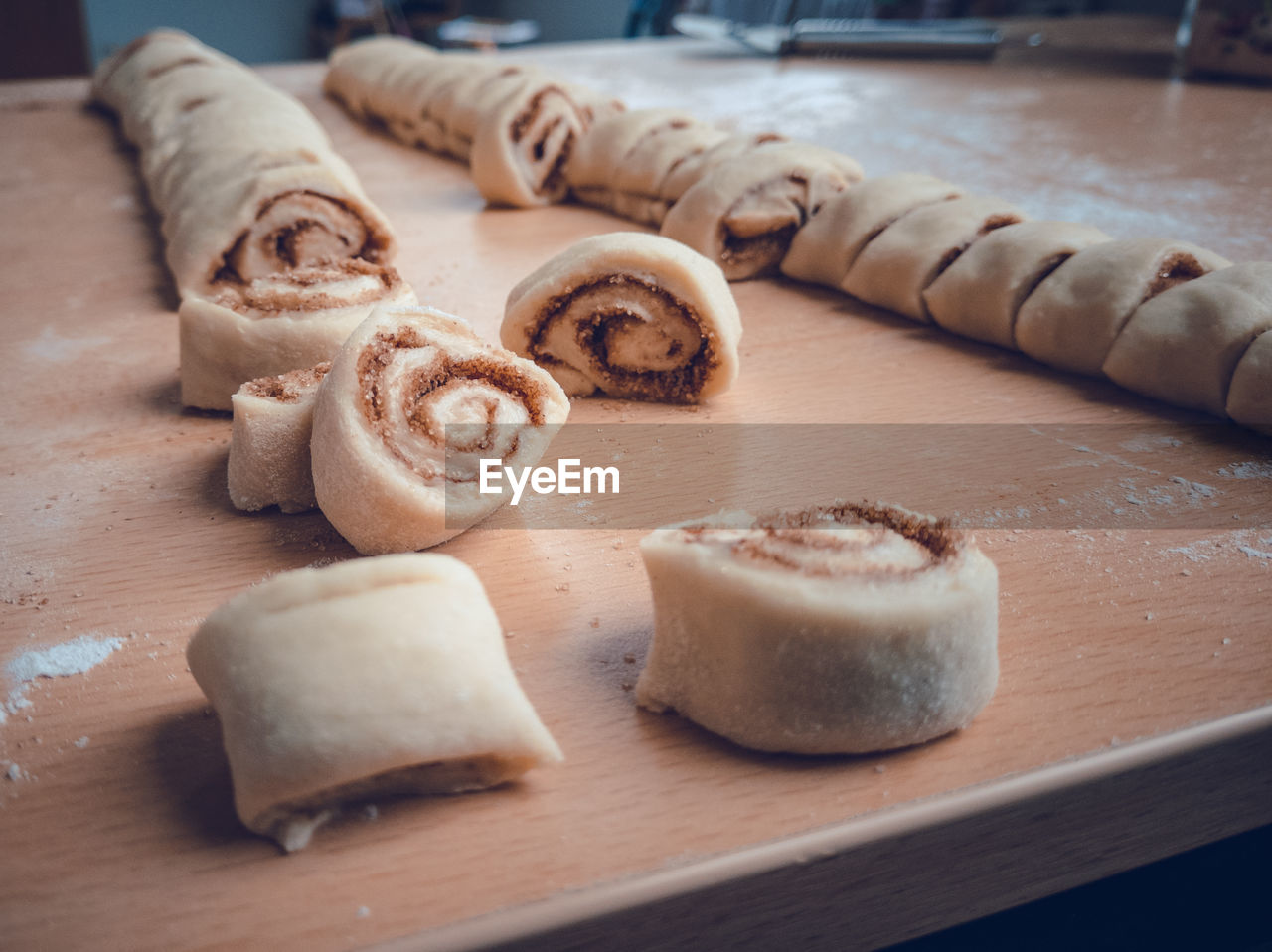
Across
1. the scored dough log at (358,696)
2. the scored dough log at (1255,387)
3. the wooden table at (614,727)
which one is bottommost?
the wooden table at (614,727)

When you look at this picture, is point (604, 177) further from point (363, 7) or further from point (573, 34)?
point (573, 34)

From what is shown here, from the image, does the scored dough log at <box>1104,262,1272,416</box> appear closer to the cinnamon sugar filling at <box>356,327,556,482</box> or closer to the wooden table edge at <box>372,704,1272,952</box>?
the wooden table edge at <box>372,704,1272,952</box>

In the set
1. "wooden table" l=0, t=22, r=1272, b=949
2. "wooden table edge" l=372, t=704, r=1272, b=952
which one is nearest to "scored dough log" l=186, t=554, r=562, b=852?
"wooden table" l=0, t=22, r=1272, b=949

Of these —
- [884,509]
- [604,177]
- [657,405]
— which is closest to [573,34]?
[604,177]

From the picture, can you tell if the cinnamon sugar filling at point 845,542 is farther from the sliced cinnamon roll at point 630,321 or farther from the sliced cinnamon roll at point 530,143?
the sliced cinnamon roll at point 530,143

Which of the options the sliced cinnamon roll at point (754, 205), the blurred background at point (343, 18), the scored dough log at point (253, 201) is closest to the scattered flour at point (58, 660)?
the scored dough log at point (253, 201)

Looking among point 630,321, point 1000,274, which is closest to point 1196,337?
point 1000,274
